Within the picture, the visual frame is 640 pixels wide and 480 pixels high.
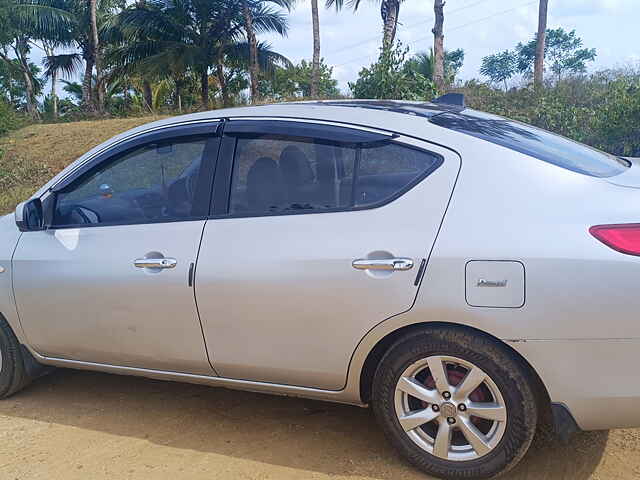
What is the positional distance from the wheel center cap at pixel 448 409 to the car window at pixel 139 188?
5.28 feet

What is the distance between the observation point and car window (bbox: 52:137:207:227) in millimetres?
3496

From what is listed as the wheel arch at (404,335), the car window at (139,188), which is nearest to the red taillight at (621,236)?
the wheel arch at (404,335)

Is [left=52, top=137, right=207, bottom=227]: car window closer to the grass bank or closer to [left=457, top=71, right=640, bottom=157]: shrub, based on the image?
[left=457, top=71, right=640, bottom=157]: shrub

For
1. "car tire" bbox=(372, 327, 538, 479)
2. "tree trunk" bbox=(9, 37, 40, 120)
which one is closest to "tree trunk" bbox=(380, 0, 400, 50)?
"car tire" bbox=(372, 327, 538, 479)

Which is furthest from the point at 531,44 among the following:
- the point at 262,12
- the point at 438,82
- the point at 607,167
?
the point at 607,167

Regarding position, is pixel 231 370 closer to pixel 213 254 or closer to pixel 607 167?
pixel 213 254

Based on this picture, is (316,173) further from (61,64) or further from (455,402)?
(61,64)

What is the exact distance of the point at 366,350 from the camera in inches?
116

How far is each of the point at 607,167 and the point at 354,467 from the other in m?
1.91

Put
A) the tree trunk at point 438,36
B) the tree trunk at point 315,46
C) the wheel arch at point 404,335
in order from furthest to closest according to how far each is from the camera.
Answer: the tree trunk at point 315,46 → the tree trunk at point 438,36 → the wheel arch at point 404,335

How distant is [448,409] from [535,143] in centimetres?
133

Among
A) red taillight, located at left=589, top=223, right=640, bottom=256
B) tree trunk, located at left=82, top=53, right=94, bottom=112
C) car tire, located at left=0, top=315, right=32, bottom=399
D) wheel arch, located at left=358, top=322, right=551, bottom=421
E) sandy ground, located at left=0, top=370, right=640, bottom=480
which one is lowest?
sandy ground, located at left=0, top=370, right=640, bottom=480

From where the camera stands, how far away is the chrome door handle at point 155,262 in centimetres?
328

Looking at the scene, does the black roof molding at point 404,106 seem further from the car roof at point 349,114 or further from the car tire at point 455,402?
the car tire at point 455,402
